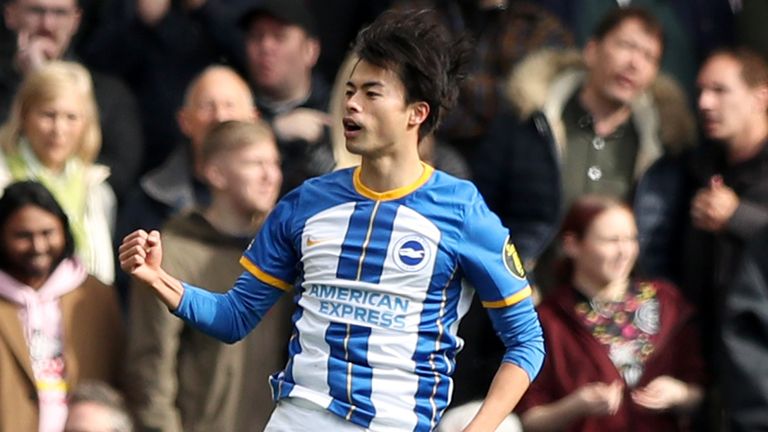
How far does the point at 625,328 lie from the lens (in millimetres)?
7445

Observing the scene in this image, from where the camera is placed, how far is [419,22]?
5406 mm

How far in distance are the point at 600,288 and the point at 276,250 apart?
7.74ft

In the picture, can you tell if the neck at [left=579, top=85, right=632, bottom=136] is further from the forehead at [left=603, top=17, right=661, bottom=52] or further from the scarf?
the scarf

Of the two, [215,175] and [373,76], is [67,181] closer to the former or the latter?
[215,175]

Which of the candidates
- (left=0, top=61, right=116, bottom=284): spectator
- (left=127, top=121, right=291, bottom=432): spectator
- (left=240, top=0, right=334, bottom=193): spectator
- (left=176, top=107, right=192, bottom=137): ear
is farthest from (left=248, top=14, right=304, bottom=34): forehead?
(left=127, top=121, right=291, bottom=432): spectator

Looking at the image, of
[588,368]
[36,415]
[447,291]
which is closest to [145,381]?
[36,415]

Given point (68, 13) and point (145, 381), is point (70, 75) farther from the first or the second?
point (145, 381)

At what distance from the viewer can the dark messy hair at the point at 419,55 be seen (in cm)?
532

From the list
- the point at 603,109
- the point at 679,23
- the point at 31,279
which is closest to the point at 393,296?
the point at 31,279

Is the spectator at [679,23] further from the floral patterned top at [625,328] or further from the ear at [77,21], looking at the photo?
the ear at [77,21]

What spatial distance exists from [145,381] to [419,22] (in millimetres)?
2258

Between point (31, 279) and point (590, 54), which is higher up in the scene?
point (590, 54)

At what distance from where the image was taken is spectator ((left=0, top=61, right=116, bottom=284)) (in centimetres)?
775

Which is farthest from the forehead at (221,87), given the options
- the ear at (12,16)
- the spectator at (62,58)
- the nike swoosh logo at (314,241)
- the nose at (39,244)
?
the nike swoosh logo at (314,241)
